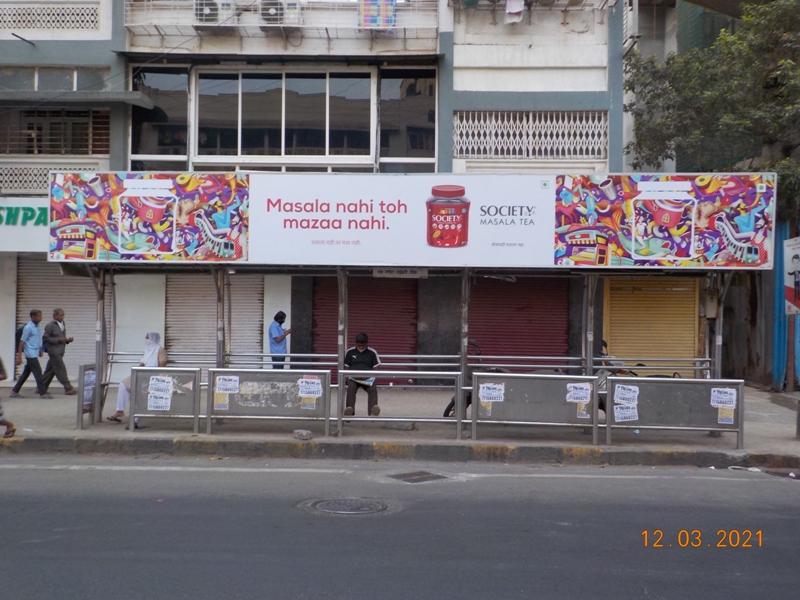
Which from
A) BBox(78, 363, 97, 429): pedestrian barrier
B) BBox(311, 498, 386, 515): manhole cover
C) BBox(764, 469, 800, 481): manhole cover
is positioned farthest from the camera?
BBox(78, 363, 97, 429): pedestrian barrier

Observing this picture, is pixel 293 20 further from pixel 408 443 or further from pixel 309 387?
pixel 408 443

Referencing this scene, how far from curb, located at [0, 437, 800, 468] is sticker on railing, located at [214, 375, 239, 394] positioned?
70 cm

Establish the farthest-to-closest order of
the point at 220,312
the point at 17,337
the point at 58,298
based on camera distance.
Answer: the point at 58,298 < the point at 17,337 < the point at 220,312

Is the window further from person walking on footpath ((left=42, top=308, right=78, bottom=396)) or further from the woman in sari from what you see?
the woman in sari

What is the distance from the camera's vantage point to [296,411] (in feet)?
33.7

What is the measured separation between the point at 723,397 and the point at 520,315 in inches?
253

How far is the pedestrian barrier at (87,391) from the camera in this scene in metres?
10.6

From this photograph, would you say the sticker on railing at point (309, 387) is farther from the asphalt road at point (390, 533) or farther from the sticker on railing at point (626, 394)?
the sticker on railing at point (626, 394)

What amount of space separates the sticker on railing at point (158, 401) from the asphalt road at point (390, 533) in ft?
4.08

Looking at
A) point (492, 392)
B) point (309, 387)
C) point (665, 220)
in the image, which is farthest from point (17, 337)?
point (665, 220)

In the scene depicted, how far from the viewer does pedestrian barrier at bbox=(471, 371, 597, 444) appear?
33.0ft

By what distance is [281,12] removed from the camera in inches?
610

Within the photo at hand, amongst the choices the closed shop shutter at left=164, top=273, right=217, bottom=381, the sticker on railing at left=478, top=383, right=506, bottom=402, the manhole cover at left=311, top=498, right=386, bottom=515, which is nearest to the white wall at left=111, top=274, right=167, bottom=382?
the closed shop shutter at left=164, top=273, right=217, bottom=381

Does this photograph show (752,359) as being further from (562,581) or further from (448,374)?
(562,581)
